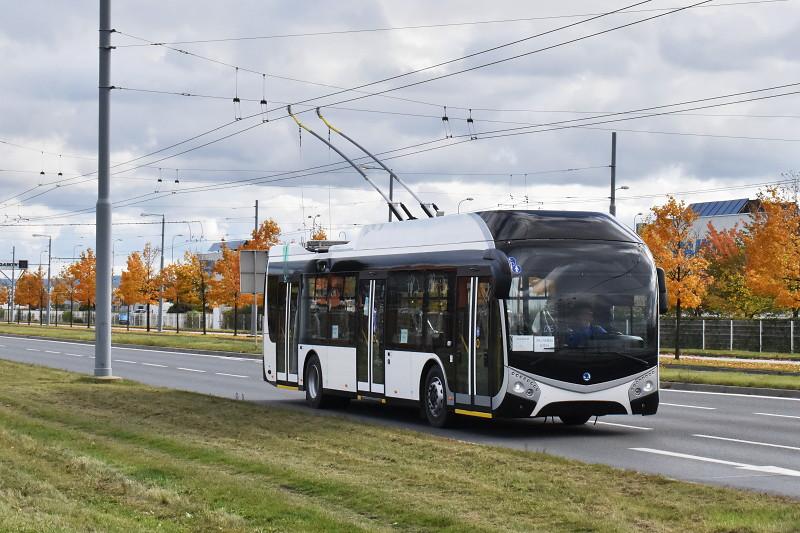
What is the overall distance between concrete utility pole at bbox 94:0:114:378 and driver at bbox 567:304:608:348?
479 inches

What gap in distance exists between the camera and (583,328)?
58.6 feet

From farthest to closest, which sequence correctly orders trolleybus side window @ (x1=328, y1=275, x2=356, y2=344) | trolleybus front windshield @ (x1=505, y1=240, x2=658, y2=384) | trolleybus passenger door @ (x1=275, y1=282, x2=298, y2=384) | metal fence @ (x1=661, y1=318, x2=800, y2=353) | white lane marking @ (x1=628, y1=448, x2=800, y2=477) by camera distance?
1. metal fence @ (x1=661, y1=318, x2=800, y2=353)
2. trolleybus passenger door @ (x1=275, y1=282, x2=298, y2=384)
3. trolleybus side window @ (x1=328, y1=275, x2=356, y2=344)
4. trolleybus front windshield @ (x1=505, y1=240, x2=658, y2=384)
5. white lane marking @ (x1=628, y1=448, x2=800, y2=477)

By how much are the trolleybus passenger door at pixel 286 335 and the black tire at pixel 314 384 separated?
55 cm

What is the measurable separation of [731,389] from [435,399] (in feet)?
39.3

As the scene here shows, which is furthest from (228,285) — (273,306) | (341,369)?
(341,369)

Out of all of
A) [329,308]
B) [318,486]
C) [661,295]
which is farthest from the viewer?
[329,308]

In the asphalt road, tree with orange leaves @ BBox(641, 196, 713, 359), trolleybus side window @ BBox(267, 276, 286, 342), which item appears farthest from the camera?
tree with orange leaves @ BBox(641, 196, 713, 359)

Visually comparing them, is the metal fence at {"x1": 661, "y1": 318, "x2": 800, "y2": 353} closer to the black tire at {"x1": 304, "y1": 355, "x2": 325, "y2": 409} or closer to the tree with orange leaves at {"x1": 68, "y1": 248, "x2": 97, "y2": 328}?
the black tire at {"x1": 304, "y1": 355, "x2": 325, "y2": 409}

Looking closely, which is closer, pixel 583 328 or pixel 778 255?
pixel 583 328

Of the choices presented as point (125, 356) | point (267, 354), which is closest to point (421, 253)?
point (267, 354)

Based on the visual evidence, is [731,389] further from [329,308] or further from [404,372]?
[404,372]

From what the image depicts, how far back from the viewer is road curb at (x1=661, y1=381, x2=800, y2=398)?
2812 centimetres

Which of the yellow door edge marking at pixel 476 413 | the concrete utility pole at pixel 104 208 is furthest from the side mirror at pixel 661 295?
the concrete utility pole at pixel 104 208

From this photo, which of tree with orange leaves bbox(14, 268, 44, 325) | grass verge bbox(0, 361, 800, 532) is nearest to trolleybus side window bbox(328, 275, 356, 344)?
grass verge bbox(0, 361, 800, 532)
